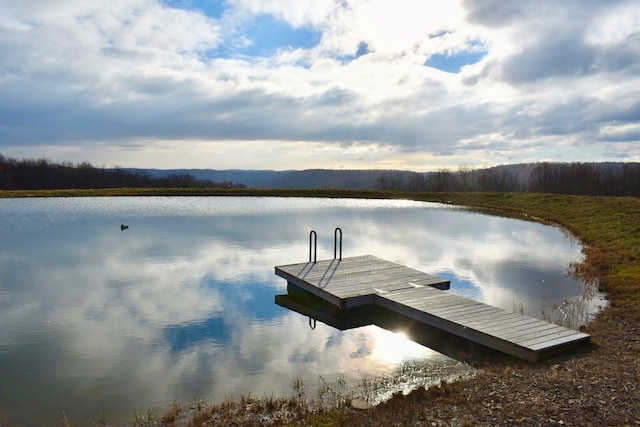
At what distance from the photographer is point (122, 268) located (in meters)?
15.8

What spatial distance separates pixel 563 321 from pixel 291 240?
13.0 m

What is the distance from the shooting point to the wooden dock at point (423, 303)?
838cm

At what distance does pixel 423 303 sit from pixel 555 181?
72.1 m

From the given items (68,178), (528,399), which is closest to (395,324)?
(528,399)

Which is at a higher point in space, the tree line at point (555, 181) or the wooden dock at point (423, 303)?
the tree line at point (555, 181)

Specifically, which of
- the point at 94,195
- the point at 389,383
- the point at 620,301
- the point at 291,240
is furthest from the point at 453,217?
the point at 94,195

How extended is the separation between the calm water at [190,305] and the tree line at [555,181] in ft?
158

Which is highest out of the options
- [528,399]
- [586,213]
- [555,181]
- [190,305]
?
[555,181]

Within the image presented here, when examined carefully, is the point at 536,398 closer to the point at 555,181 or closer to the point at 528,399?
the point at 528,399

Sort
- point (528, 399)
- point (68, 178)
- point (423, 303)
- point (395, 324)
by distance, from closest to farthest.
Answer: point (528, 399)
point (423, 303)
point (395, 324)
point (68, 178)

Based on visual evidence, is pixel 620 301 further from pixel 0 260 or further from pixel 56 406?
pixel 0 260

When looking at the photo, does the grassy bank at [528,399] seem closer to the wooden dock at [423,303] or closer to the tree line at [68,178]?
the wooden dock at [423,303]

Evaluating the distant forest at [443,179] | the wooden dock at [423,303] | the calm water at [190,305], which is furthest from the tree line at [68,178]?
the wooden dock at [423,303]

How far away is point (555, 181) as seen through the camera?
7381 cm
